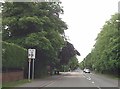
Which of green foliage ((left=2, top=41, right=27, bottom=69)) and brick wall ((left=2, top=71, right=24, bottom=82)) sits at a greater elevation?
green foliage ((left=2, top=41, right=27, bottom=69))

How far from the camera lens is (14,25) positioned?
45.2 metres

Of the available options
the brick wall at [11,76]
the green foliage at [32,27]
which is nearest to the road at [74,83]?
the brick wall at [11,76]

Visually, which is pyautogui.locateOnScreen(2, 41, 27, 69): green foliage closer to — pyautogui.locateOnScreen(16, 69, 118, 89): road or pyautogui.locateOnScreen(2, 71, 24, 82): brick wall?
pyautogui.locateOnScreen(2, 71, 24, 82): brick wall

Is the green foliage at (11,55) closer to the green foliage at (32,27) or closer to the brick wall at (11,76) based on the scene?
the brick wall at (11,76)

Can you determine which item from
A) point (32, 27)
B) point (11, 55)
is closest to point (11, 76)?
Answer: point (11, 55)

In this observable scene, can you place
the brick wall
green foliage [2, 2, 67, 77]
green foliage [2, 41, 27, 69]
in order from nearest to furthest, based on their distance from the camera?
green foliage [2, 41, 27, 69]
the brick wall
green foliage [2, 2, 67, 77]

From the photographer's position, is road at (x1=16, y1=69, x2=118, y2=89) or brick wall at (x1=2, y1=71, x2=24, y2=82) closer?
brick wall at (x1=2, y1=71, x2=24, y2=82)

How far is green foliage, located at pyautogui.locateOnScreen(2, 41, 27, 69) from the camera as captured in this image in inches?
1188

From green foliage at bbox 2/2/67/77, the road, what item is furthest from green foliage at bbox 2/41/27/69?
green foliage at bbox 2/2/67/77

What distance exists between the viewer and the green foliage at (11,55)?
99.0 feet

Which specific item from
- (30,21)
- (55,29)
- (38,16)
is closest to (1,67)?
(30,21)

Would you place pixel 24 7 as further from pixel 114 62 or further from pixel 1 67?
pixel 1 67

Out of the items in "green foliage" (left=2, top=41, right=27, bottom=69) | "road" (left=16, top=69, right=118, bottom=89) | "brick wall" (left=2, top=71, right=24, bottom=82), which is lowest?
"road" (left=16, top=69, right=118, bottom=89)

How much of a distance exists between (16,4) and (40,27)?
4251 mm
